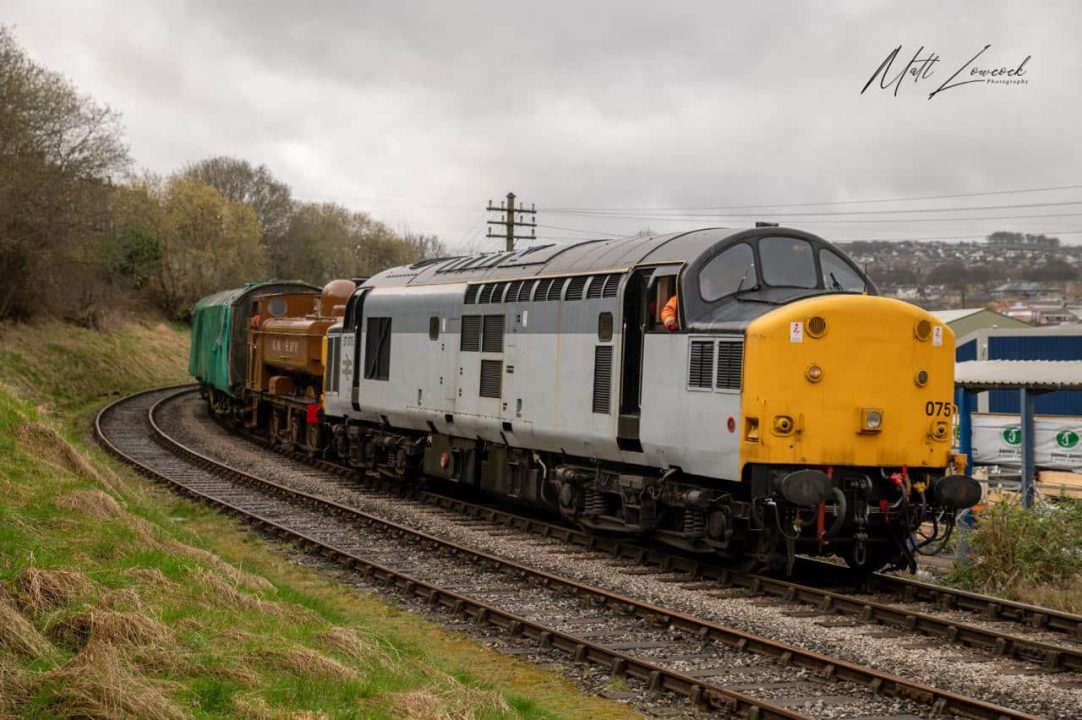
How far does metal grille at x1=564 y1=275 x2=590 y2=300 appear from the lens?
14.3 metres

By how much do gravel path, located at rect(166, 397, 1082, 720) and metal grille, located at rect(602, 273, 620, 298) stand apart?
332 centimetres

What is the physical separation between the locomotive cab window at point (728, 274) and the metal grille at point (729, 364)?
87cm

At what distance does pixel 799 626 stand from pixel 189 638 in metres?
5.73

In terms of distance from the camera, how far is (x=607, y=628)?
418 inches

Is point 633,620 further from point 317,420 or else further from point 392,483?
point 317,420

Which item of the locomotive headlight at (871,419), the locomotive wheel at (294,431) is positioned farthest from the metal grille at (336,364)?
the locomotive headlight at (871,419)

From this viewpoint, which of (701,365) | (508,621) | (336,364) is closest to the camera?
(508,621)

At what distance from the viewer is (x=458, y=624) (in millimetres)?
11000

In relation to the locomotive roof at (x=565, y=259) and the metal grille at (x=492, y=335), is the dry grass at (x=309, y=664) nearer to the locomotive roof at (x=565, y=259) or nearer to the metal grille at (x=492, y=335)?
the locomotive roof at (x=565, y=259)

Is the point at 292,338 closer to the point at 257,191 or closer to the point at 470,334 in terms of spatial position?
the point at 470,334

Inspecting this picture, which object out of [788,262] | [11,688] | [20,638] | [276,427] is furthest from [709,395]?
[276,427]

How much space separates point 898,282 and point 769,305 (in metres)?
82.7

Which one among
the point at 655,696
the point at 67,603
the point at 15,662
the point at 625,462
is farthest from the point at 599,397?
the point at 15,662

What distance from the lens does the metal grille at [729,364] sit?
37.7 feet
